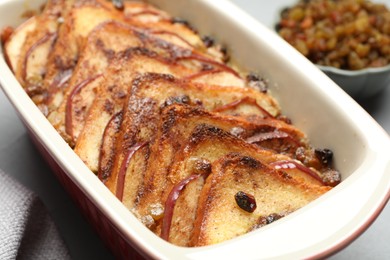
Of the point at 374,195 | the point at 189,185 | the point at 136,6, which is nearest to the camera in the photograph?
the point at 374,195

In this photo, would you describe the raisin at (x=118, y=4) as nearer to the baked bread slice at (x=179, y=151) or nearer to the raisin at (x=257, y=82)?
the raisin at (x=257, y=82)

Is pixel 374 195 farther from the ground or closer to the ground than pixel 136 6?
farther from the ground

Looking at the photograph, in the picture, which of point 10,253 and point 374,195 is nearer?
point 374,195

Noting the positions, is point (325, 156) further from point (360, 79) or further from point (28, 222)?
point (28, 222)

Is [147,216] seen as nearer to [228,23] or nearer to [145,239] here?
[145,239]

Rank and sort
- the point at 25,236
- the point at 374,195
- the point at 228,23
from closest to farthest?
→ the point at 374,195 < the point at 25,236 < the point at 228,23

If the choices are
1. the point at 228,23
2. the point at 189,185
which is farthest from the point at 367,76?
the point at 189,185

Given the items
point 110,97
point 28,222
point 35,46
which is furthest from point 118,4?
point 28,222

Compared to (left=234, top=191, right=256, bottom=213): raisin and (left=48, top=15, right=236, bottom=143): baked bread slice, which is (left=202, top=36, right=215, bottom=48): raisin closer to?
(left=48, top=15, right=236, bottom=143): baked bread slice

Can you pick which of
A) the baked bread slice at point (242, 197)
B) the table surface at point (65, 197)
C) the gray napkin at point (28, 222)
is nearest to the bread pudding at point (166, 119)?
the baked bread slice at point (242, 197)

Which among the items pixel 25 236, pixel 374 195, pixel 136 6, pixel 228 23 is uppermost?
pixel 374 195
